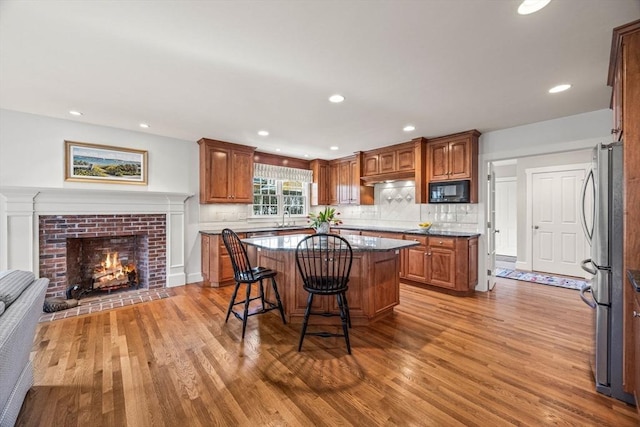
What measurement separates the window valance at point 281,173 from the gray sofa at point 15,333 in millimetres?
3839

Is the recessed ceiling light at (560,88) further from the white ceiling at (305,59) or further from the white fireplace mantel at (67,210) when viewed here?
the white fireplace mantel at (67,210)

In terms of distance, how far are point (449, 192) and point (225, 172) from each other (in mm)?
3725

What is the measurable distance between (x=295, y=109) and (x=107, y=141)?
2.86 metres

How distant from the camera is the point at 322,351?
2.40 metres

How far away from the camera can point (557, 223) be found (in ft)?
16.6

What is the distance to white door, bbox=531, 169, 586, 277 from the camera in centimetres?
484

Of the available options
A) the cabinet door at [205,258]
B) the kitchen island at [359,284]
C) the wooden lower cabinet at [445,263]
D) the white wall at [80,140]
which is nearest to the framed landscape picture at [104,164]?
the white wall at [80,140]

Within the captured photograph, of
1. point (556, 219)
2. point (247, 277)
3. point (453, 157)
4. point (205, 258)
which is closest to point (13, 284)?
point (247, 277)

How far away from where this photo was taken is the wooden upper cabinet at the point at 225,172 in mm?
4539

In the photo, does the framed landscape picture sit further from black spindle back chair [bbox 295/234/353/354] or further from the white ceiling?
black spindle back chair [bbox 295/234/353/354]

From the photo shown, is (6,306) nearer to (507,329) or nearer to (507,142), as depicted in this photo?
(507,329)

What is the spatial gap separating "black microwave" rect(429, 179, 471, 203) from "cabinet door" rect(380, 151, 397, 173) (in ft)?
2.60

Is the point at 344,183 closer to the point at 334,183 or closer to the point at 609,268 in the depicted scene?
the point at 334,183

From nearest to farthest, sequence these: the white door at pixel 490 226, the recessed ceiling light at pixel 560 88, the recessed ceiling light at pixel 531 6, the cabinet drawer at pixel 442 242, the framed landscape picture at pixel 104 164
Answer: the recessed ceiling light at pixel 531 6 < the recessed ceiling light at pixel 560 88 < the framed landscape picture at pixel 104 164 < the cabinet drawer at pixel 442 242 < the white door at pixel 490 226
